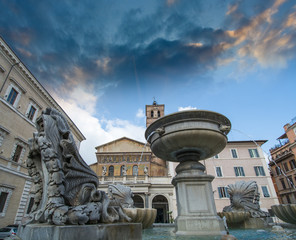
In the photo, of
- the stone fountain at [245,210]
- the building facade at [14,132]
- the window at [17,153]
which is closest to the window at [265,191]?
the stone fountain at [245,210]

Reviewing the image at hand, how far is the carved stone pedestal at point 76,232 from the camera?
1655mm

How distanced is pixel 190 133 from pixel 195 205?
1648 mm

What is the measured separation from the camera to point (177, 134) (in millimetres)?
4211

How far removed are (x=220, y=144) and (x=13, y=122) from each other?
1706 centimetres

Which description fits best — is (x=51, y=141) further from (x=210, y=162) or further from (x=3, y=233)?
(x=210, y=162)

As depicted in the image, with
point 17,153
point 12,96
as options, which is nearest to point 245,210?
point 17,153

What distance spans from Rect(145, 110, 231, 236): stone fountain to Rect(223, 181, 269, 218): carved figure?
222 centimetres

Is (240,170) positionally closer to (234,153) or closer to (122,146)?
(234,153)

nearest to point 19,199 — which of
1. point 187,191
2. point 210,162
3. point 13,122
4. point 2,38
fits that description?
point 13,122

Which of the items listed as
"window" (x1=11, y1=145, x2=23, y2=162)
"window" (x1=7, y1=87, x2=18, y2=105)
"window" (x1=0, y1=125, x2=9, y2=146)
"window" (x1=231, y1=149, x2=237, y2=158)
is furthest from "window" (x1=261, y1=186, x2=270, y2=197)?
"window" (x1=7, y1=87, x2=18, y2=105)

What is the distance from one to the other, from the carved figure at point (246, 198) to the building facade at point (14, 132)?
15.7 metres

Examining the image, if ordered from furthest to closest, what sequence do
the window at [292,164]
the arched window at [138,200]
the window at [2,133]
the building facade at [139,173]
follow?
the window at [292,164], the arched window at [138,200], the building facade at [139,173], the window at [2,133]

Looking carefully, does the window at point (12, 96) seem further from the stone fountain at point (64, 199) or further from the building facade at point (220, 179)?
the stone fountain at point (64, 199)

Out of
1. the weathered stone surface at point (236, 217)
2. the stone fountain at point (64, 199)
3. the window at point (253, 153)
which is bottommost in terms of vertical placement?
the weathered stone surface at point (236, 217)
